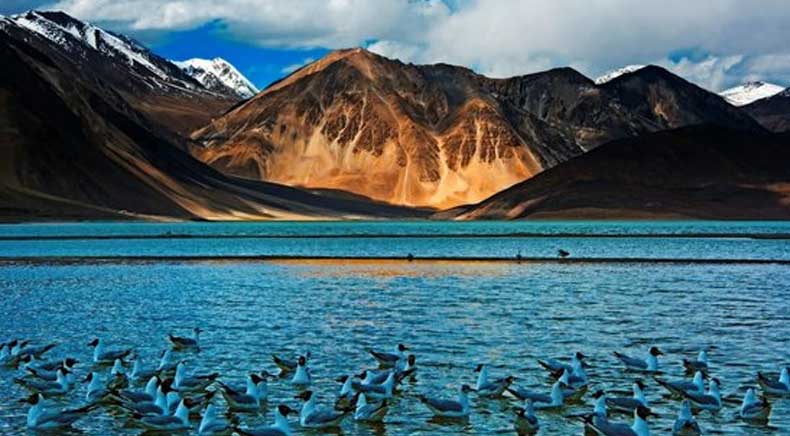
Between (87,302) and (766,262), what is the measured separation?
3772 cm

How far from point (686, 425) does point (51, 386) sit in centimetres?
1138

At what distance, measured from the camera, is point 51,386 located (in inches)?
868

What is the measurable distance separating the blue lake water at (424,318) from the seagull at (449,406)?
26 centimetres

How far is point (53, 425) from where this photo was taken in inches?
758

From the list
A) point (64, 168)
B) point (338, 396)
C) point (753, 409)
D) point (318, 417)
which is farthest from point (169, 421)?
point (64, 168)

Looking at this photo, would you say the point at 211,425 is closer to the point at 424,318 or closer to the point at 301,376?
the point at 301,376

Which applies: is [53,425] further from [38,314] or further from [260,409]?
[38,314]

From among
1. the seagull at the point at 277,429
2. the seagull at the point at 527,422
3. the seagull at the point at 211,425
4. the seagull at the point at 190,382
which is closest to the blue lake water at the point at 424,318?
the seagull at the point at 527,422

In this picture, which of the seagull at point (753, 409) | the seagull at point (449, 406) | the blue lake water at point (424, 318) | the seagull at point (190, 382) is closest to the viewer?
the seagull at point (753, 409)

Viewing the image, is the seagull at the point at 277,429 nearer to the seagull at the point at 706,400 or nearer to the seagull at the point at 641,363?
the seagull at the point at 706,400

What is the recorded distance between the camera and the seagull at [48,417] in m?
19.2

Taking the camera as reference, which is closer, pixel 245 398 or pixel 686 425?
pixel 686 425

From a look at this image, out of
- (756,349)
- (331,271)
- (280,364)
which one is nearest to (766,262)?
(331,271)

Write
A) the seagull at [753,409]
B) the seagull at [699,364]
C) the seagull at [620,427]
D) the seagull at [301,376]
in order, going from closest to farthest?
the seagull at [620,427], the seagull at [753,409], the seagull at [301,376], the seagull at [699,364]
